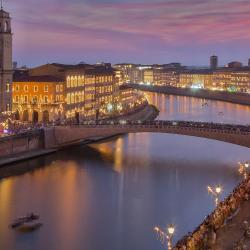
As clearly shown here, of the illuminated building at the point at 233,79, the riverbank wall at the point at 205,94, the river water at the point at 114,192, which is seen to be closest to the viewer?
the river water at the point at 114,192

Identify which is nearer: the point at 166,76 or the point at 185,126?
the point at 185,126

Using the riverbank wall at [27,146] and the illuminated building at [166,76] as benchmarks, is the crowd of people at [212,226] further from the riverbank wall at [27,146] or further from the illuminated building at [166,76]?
the illuminated building at [166,76]

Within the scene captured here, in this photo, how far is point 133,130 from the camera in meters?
33.5

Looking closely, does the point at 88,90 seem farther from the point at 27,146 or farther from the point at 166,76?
the point at 166,76

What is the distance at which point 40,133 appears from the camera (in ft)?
110

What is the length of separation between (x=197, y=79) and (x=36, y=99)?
3887 inches

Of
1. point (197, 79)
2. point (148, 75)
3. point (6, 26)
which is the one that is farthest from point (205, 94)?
point (148, 75)

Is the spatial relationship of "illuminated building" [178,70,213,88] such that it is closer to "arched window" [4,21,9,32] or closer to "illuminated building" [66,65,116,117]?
"illuminated building" [66,65,116,117]

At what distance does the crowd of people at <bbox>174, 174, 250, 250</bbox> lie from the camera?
45.0 feet

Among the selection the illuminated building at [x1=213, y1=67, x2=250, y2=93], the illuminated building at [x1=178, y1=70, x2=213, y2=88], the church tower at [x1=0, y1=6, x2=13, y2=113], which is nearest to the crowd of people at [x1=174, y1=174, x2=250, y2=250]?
the church tower at [x1=0, y1=6, x2=13, y2=113]

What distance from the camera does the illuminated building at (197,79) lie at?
134 meters

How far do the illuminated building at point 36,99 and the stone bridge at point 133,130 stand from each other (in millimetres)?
7929

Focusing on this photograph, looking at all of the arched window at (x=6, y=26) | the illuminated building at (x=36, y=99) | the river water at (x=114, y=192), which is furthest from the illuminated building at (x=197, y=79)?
the river water at (x=114, y=192)

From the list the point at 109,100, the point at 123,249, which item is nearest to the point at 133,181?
the point at 123,249
